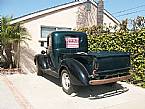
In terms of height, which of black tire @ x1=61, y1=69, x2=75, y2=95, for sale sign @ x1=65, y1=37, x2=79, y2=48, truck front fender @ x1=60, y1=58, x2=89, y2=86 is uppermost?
for sale sign @ x1=65, y1=37, x2=79, y2=48

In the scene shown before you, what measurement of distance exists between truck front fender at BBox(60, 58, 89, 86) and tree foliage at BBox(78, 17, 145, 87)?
7.86ft

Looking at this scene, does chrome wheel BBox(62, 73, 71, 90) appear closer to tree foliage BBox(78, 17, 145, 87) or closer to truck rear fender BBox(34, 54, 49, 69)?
truck rear fender BBox(34, 54, 49, 69)

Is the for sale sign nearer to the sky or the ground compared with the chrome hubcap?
nearer to the sky

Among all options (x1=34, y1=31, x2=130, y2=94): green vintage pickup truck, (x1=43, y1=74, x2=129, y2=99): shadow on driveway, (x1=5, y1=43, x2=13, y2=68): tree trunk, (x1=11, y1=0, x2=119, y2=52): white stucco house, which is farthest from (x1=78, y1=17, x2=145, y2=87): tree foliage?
(x1=5, y1=43, x2=13, y2=68): tree trunk

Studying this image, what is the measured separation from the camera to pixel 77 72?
639cm

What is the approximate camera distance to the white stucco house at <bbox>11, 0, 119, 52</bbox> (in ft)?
42.4

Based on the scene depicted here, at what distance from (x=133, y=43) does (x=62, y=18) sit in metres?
6.64

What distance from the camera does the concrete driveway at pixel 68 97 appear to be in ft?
19.7

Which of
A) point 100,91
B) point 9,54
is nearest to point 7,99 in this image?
point 100,91

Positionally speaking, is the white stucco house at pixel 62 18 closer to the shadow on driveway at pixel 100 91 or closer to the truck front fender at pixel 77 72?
the shadow on driveway at pixel 100 91

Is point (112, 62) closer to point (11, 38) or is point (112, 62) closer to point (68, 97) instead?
point (68, 97)

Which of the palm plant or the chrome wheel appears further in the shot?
the palm plant

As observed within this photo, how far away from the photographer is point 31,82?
30.1ft

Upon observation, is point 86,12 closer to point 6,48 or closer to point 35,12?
point 35,12
